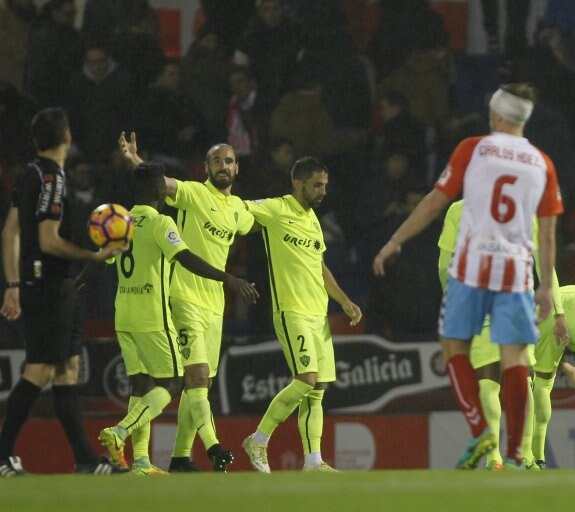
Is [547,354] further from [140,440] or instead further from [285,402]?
[140,440]

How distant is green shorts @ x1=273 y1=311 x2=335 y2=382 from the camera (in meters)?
10.4

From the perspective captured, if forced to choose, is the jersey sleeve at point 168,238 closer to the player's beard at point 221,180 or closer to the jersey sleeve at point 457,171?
the player's beard at point 221,180

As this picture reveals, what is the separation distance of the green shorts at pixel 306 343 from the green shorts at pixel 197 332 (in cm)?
56

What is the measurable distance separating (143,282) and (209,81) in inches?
218

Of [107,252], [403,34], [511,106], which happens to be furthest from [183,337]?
[403,34]

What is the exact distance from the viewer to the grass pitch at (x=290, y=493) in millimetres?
5469

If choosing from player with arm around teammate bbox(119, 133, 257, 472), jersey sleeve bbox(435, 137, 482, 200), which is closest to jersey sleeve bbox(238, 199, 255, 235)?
player with arm around teammate bbox(119, 133, 257, 472)

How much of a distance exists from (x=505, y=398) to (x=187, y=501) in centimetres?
234

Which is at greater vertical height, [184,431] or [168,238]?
[168,238]

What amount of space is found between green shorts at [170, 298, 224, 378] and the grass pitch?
2.78m

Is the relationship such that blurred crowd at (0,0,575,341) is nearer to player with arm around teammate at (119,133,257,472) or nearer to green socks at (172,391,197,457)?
player with arm around teammate at (119,133,257,472)

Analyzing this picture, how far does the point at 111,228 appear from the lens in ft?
25.3

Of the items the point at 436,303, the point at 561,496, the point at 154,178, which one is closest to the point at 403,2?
the point at 436,303

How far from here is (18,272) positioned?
25.2ft
